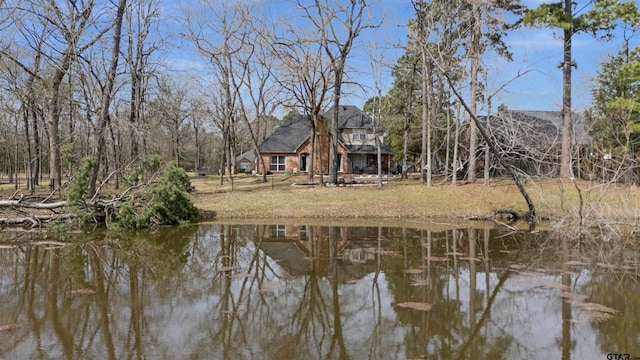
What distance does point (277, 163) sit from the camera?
39562 millimetres

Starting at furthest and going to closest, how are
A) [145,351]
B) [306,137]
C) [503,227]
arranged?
[306,137] < [503,227] < [145,351]

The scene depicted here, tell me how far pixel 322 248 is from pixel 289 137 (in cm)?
2853

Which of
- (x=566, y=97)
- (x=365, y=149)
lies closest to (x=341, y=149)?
(x=365, y=149)

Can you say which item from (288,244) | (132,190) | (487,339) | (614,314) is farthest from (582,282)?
(132,190)

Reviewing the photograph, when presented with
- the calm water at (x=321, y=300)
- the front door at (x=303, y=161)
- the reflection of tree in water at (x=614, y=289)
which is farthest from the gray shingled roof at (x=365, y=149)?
the reflection of tree in water at (x=614, y=289)

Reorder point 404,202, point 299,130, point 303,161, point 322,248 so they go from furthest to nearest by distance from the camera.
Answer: point 299,130 < point 303,161 < point 404,202 < point 322,248

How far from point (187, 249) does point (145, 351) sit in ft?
23.7

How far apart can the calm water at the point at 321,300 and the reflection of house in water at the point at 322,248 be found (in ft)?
0.25

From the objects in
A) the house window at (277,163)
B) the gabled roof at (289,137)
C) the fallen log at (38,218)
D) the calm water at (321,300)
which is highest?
the gabled roof at (289,137)

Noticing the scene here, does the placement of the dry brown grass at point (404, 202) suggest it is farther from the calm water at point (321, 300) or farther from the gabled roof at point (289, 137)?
the gabled roof at point (289, 137)

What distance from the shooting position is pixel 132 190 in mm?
17453

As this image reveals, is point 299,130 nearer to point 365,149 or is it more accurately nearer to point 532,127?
point 365,149

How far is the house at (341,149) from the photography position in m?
38.0

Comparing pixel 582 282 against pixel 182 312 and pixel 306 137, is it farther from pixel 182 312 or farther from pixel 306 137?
pixel 306 137
